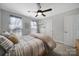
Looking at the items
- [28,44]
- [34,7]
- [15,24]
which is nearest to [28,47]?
[28,44]

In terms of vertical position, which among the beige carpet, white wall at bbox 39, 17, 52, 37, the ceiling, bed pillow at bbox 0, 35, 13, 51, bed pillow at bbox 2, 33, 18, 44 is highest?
the ceiling

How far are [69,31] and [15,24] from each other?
0.99 m

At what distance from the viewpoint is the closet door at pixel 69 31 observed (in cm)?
193

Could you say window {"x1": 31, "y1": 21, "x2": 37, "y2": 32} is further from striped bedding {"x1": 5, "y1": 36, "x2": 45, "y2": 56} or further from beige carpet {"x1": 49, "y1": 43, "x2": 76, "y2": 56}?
beige carpet {"x1": 49, "y1": 43, "x2": 76, "y2": 56}

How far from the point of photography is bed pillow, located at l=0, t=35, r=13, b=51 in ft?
6.02

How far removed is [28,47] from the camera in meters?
1.97

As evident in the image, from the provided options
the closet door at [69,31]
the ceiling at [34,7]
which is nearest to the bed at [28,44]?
the closet door at [69,31]

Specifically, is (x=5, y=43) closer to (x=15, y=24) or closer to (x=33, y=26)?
(x=15, y=24)

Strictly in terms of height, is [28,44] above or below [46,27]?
below

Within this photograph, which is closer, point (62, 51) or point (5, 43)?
point (5, 43)

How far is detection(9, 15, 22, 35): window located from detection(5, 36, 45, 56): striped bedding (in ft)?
0.52

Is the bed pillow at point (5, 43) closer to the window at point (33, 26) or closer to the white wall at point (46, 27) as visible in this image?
the window at point (33, 26)

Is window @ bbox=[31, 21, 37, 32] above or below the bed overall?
above

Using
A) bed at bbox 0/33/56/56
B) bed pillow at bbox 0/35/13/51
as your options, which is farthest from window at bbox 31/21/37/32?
bed pillow at bbox 0/35/13/51
